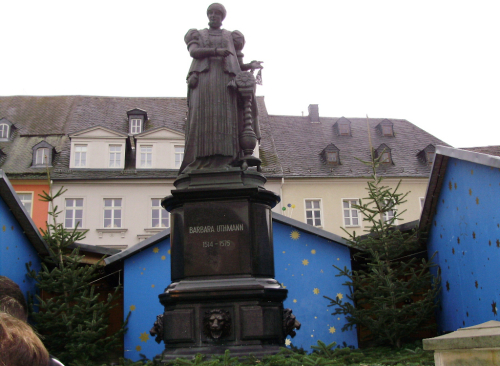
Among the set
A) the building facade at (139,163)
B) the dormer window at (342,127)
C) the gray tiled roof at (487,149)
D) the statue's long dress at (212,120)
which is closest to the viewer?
the statue's long dress at (212,120)

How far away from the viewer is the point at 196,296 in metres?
6.51

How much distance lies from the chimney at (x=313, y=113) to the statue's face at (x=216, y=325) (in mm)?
25624

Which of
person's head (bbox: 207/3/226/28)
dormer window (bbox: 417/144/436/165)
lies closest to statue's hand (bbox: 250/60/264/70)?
person's head (bbox: 207/3/226/28)

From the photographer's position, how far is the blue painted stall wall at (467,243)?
339 inches

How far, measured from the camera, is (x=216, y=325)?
248 inches

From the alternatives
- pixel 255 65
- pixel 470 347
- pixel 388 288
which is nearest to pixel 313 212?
pixel 388 288

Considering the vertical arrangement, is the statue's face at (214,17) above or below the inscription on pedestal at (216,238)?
above

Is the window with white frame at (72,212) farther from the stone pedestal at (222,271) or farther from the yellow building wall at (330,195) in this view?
the stone pedestal at (222,271)

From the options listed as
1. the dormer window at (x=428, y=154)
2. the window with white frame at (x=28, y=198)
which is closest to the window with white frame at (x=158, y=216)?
the window with white frame at (x=28, y=198)

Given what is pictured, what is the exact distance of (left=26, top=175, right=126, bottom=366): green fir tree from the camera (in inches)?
400

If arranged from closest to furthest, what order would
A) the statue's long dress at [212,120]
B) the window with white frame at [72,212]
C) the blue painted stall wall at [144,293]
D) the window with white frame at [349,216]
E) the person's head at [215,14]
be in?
the statue's long dress at [212,120] → the person's head at [215,14] → the blue painted stall wall at [144,293] → the window with white frame at [72,212] → the window with white frame at [349,216]

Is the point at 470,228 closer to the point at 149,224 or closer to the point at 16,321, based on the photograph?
the point at 16,321

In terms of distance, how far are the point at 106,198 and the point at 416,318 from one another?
1729cm

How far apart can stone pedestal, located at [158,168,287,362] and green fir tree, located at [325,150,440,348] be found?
408 cm
